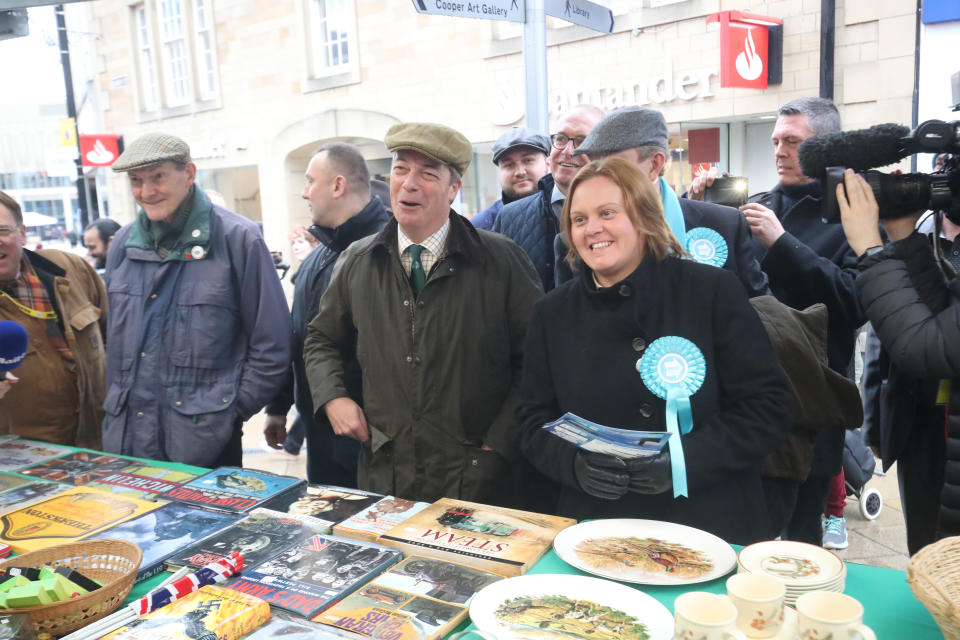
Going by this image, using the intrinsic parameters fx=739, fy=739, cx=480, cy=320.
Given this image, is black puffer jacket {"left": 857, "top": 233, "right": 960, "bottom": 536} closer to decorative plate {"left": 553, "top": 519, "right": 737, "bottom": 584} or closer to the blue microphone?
decorative plate {"left": 553, "top": 519, "right": 737, "bottom": 584}

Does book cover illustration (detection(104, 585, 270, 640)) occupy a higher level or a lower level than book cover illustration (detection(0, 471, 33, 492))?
higher

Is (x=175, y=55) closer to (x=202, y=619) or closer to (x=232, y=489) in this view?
(x=232, y=489)

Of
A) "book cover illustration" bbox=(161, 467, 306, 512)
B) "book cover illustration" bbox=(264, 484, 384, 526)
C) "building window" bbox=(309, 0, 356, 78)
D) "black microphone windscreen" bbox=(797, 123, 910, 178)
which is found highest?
"building window" bbox=(309, 0, 356, 78)

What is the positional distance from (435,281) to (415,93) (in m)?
8.87

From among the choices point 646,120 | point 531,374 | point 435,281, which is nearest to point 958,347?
point 531,374

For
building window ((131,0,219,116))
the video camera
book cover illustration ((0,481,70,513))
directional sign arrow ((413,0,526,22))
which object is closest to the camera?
the video camera

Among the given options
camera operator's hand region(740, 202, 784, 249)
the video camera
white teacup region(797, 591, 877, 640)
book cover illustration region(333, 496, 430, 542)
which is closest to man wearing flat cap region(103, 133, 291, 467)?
book cover illustration region(333, 496, 430, 542)

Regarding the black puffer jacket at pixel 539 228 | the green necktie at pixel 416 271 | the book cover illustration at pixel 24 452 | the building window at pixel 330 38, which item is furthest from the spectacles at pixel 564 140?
the building window at pixel 330 38

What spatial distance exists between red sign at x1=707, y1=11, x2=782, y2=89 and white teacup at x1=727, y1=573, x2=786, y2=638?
6423mm

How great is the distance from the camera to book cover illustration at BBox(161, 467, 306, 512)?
6.25 feet

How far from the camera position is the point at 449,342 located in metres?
Result: 2.12

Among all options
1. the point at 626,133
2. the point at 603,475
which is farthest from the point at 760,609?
Answer: the point at 626,133

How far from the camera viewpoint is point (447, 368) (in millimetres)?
2119

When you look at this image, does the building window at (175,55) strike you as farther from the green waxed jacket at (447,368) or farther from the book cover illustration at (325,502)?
the book cover illustration at (325,502)
